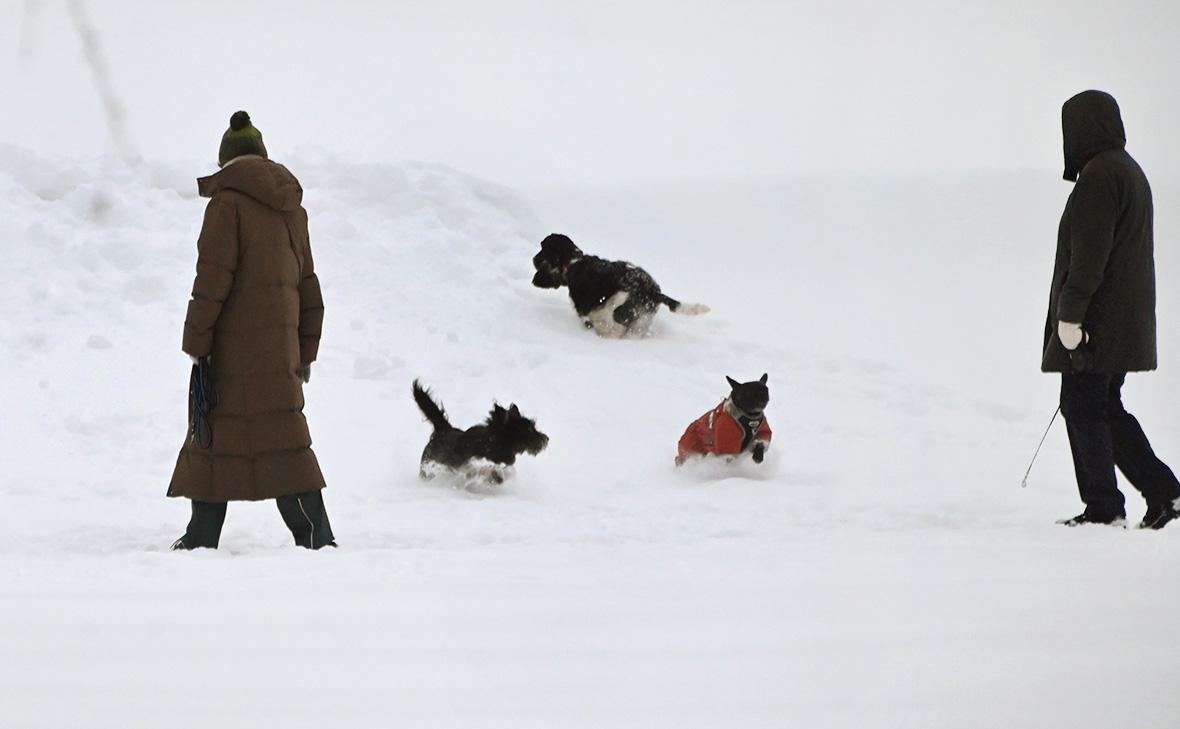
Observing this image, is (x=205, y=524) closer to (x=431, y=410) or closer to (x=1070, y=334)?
(x=431, y=410)

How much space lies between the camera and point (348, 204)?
36.1ft

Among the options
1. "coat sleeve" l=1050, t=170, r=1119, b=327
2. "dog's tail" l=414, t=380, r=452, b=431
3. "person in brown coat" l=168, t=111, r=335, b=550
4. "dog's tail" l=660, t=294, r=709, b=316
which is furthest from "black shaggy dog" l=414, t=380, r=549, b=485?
"dog's tail" l=660, t=294, r=709, b=316

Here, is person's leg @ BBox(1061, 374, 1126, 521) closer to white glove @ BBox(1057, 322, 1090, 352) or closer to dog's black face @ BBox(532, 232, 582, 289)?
white glove @ BBox(1057, 322, 1090, 352)

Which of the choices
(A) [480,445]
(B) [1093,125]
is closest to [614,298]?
(A) [480,445]

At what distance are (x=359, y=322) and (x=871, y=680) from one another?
22.8 ft

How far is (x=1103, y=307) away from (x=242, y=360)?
354 cm

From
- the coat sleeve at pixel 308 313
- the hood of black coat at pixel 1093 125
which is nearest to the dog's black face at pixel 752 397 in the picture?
the hood of black coat at pixel 1093 125

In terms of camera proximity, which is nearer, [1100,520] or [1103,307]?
[1103,307]

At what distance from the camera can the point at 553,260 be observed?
979 cm

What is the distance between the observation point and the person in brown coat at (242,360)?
4355 mm

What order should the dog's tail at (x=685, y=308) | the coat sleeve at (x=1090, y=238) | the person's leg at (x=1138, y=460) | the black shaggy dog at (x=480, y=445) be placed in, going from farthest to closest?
the dog's tail at (x=685, y=308)
the black shaggy dog at (x=480, y=445)
the person's leg at (x=1138, y=460)
the coat sleeve at (x=1090, y=238)

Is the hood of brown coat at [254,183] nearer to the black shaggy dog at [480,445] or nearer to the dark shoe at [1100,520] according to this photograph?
the black shaggy dog at [480,445]

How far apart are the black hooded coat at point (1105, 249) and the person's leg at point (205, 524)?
3.53m

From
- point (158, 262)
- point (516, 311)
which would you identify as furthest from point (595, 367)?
point (158, 262)
